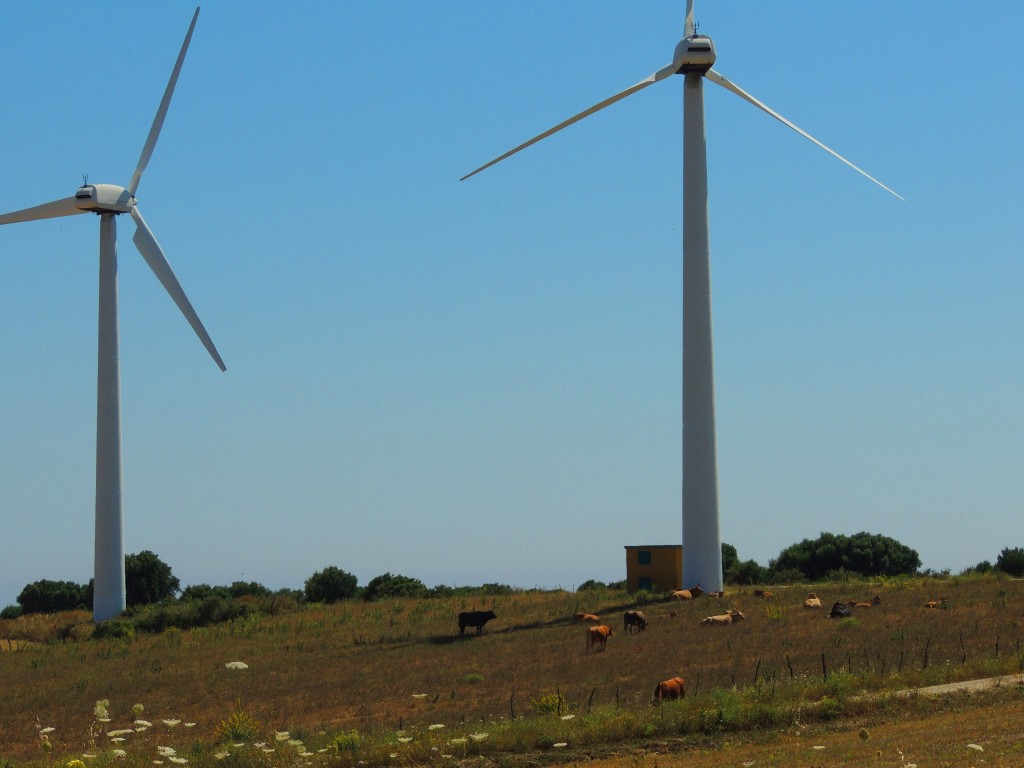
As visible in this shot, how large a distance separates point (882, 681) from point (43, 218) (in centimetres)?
6332

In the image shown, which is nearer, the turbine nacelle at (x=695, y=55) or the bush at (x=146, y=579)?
the turbine nacelle at (x=695, y=55)

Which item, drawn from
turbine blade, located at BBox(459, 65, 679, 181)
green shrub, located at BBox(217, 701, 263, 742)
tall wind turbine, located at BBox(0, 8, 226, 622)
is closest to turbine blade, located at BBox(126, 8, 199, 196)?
tall wind turbine, located at BBox(0, 8, 226, 622)

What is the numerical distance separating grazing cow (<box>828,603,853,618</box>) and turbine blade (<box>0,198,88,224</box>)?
5011 cm

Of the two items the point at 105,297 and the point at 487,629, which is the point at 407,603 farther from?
the point at 105,297

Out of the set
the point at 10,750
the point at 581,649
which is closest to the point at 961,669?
the point at 581,649

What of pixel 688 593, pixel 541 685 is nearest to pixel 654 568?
pixel 688 593

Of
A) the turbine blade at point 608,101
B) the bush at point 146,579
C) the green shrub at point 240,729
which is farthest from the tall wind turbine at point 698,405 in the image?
the bush at point 146,579

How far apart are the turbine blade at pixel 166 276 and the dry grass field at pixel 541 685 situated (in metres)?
14.1

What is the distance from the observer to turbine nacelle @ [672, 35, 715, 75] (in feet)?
213

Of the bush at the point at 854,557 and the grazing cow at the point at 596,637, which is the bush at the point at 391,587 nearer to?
the bush at the point at 854,557

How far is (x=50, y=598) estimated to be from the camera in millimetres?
112312

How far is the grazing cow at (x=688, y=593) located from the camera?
59.9 meters

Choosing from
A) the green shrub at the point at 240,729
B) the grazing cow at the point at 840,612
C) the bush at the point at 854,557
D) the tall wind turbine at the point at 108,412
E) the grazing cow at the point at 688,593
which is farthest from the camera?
the bush at the point at 854,557

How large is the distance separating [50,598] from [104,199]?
46.2 metres
